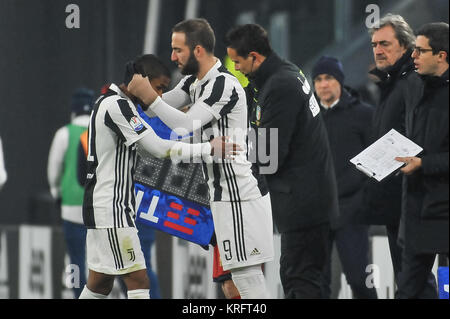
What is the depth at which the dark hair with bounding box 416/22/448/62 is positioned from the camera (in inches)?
234

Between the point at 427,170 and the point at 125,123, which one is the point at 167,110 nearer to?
the point at 125,123

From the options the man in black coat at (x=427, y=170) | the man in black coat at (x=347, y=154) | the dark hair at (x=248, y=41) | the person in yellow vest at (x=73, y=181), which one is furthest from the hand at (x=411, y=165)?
the person in yellow vest at (x=73, y=181)

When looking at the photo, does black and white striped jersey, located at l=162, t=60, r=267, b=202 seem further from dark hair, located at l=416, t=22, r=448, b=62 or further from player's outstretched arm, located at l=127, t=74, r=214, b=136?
dark hair, located at l=416, t=22, r=448, b=62

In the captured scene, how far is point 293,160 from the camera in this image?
6566mm

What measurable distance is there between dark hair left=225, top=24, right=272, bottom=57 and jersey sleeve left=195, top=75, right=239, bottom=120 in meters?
0.33

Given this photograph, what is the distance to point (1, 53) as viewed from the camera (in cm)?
990

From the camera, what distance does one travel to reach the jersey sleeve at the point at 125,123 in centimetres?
614

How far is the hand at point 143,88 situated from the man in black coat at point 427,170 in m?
1.41

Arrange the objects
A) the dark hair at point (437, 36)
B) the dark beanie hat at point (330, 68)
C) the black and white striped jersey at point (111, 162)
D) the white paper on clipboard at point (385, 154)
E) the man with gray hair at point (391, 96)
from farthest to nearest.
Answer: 1. the dark beanie hat at point (330, 68)
2. the man with gray hair at point (391, 96)
3. the black and white striped jersey at point (111, 162)
4. the white paper on clipboard at point (385, 154)
5. the dark hair at point (437, 36)

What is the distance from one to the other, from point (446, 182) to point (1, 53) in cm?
519

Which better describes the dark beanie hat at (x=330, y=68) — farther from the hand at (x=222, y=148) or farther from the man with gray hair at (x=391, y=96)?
the hand at (x=222, y=148)

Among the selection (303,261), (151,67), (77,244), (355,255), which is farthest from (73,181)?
(303,261)
